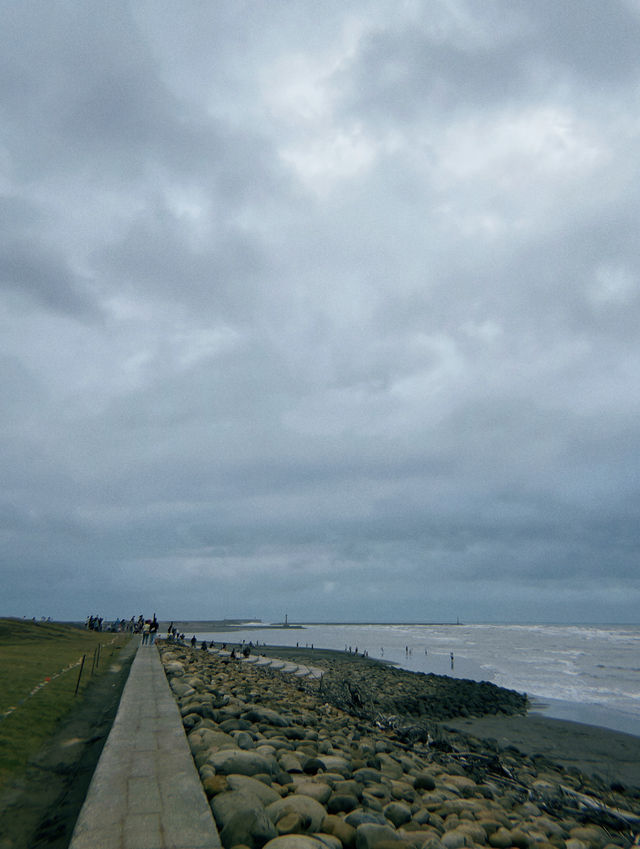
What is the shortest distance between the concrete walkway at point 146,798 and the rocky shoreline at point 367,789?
320mm

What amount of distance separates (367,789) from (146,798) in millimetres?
3266

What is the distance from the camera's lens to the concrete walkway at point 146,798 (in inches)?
168

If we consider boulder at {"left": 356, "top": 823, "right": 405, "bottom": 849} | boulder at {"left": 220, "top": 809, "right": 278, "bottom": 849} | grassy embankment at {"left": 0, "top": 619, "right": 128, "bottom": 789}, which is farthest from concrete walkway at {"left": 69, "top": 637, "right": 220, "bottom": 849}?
grassy embankment at {"left": 0, "top": 619, "right": 128, "bottom": 789}

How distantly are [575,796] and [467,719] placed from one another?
51.7 ft

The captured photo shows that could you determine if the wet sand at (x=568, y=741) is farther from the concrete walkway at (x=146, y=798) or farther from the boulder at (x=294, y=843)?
the boulder at (x=294, y=843)

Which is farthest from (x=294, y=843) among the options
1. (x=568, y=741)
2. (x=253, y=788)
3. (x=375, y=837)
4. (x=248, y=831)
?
(x=568, y=741)

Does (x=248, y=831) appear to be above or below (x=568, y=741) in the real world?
above

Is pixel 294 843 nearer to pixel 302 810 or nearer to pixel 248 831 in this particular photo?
pixel 248 831

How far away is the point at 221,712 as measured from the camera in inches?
419

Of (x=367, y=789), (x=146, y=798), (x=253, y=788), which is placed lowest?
(x=367, y=789)

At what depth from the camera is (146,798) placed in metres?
5.12

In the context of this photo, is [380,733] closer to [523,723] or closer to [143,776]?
[143,776]

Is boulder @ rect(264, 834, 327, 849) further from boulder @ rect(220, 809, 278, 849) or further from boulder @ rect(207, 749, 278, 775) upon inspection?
boulder @ rect(207, 749, 278, 775)

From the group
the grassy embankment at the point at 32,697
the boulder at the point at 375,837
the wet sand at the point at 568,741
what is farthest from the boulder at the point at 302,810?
the wet sand at the point at 568,741
